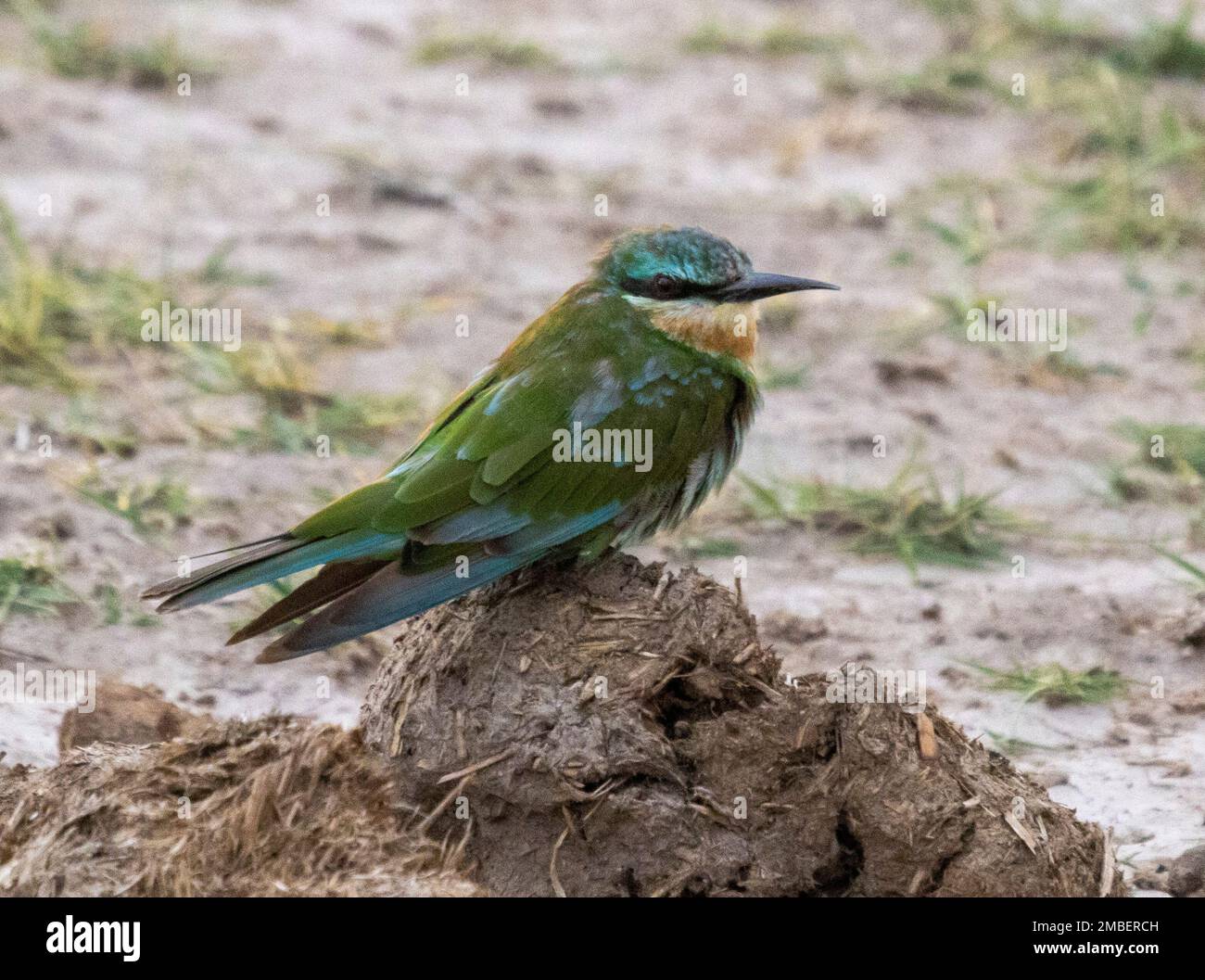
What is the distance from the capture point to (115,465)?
232 inches

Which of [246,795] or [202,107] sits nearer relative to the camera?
[246,795]

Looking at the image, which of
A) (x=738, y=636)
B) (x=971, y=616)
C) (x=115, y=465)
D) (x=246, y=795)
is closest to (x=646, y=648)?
(x=738, y=636)

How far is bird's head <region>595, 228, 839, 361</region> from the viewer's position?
4.30 m

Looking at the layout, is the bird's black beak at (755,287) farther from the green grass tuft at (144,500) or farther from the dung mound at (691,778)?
the green grass tuft at (144,500)

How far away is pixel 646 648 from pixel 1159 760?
4.88ft

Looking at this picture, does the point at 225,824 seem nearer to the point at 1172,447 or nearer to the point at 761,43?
the point at 1172,447

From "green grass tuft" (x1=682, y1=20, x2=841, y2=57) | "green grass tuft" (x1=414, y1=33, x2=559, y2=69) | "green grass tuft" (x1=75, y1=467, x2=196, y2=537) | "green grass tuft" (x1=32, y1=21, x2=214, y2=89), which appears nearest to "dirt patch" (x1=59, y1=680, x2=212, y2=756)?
"green grass tuft" (x1=75, y1=467, x2=196, y2=537)

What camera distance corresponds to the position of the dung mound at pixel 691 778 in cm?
353

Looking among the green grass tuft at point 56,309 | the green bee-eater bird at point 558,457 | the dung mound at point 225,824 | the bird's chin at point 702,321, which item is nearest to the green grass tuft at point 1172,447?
the green bee-eater bird at point 558,457

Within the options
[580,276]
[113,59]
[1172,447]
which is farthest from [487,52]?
[1172,447]

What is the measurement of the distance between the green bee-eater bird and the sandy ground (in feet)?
2.41

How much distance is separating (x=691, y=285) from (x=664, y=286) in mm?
61

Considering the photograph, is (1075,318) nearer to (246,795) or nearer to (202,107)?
(202,107)

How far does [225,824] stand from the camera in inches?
136
